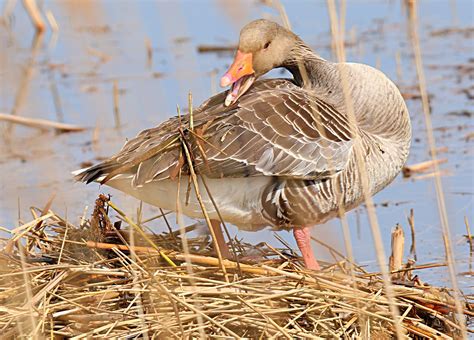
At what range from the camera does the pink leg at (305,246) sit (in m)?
5.29

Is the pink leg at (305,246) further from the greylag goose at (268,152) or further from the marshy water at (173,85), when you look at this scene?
the marshy water at (173,85)

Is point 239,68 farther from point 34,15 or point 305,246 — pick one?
point 34,15

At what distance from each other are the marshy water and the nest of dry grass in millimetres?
869

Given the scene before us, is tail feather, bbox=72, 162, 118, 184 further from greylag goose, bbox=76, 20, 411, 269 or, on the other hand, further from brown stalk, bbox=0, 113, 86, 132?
brown stalk, bbox=0, 113, 86, 132

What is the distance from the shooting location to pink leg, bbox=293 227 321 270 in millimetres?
5293

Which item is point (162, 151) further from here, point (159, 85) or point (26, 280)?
→ point (159, 85)

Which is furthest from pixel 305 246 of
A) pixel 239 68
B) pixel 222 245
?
pixel 239 68

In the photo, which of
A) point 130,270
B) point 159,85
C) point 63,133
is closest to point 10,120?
point 63,133

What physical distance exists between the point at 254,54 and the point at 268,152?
2.23ft

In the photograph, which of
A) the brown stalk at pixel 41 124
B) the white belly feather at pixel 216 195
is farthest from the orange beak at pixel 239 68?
the brown stalk at pixel 41 124

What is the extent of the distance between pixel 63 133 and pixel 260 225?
424cm

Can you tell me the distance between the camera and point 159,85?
10125mm

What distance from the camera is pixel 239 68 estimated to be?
547 centimetres

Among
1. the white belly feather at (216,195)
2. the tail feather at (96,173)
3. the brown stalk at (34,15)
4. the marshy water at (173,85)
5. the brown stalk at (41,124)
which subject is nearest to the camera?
the tail feather at (96,173)
